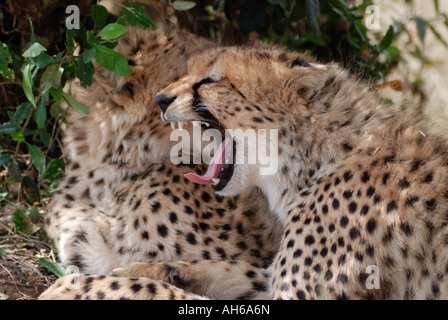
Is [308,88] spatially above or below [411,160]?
above

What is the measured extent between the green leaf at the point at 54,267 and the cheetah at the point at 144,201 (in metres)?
0.05

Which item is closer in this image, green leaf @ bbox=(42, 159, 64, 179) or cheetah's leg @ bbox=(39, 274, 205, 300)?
cheetah's leg @ bbox=(39, 274, 205, 300)

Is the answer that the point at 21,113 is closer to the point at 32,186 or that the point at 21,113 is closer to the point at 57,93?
the point at 57,93

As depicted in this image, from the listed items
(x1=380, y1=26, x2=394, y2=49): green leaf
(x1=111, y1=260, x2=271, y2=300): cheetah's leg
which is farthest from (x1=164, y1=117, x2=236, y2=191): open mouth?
(x1=380, y1=26, x2=394, y2=49): green leaf

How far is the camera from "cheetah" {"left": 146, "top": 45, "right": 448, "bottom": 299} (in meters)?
2.29

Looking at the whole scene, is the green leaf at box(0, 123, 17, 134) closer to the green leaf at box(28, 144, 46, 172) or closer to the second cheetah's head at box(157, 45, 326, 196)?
the green leaf at box(28, 144, 46, 172)

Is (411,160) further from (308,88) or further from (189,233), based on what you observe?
(189,233)

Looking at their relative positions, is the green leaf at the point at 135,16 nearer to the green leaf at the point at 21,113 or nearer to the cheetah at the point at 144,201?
the cheetah at the point at 144,201

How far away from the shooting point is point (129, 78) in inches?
122

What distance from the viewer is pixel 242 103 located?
2719 mm

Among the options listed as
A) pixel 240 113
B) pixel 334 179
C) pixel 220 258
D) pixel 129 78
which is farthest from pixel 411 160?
pixel 129 78

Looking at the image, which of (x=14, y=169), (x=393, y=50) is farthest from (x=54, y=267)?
(x=393, y=50)

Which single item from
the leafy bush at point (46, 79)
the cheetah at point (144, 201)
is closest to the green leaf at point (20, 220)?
the leafy bush at point (46, 79)

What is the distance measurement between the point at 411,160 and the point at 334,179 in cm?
29
